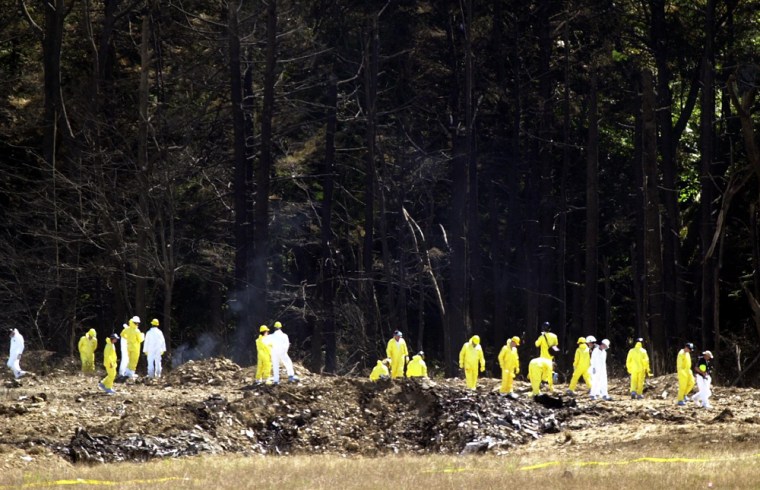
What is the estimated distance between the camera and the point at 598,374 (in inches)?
1310

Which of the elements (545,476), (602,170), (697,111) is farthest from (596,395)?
(697,111)

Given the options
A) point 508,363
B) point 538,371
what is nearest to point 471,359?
Answer: point 508,363

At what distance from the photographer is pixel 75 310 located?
49.0 metres

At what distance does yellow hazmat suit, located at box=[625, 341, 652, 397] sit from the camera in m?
33.0

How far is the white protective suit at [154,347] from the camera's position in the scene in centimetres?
3603

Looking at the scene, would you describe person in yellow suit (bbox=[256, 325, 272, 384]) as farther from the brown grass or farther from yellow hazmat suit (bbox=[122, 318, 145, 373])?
the brown grass

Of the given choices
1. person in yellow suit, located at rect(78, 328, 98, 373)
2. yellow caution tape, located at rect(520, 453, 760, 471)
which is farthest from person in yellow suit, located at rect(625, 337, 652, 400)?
person in yellow suit, located at rect(78, 328, 98, 373)

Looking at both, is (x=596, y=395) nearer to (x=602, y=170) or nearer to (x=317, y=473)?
(x=317, y=473)

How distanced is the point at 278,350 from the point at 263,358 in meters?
0.62

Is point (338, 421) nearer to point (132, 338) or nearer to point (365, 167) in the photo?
point (132, 338)

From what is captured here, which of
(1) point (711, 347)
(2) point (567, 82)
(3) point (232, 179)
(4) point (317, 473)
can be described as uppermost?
(2) point (567, 82)

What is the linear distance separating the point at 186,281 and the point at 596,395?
2522 centimetres

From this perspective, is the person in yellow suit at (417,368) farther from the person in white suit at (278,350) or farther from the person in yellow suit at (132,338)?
the person in yellow suit at (132,338)

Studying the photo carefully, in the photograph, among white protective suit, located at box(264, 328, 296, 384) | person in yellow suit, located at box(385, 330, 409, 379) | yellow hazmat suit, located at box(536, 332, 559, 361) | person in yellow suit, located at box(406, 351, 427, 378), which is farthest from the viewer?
person in yellow suit, located at box(406, 351, 427, 378)
